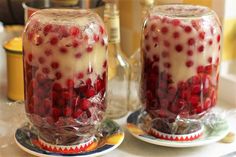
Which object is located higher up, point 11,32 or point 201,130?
point 11,32

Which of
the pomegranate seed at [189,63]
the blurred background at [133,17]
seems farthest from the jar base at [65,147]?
the blurred background at [133,17]

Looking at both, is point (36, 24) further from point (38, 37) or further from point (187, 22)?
point (187, 22)

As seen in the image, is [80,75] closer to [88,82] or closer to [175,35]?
[88,82]

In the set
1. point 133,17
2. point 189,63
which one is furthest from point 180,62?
point 133,17

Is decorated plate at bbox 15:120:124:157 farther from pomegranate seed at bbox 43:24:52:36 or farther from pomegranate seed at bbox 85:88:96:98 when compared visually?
pomegranate seed at bbox 43:24:52:36

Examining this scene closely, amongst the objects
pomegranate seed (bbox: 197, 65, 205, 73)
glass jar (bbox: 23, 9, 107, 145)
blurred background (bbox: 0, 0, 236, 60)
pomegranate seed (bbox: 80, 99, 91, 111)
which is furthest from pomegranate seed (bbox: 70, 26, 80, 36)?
blurred background (bbox: 0, 0, 236, 60)

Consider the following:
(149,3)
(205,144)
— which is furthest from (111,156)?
(149,3)
